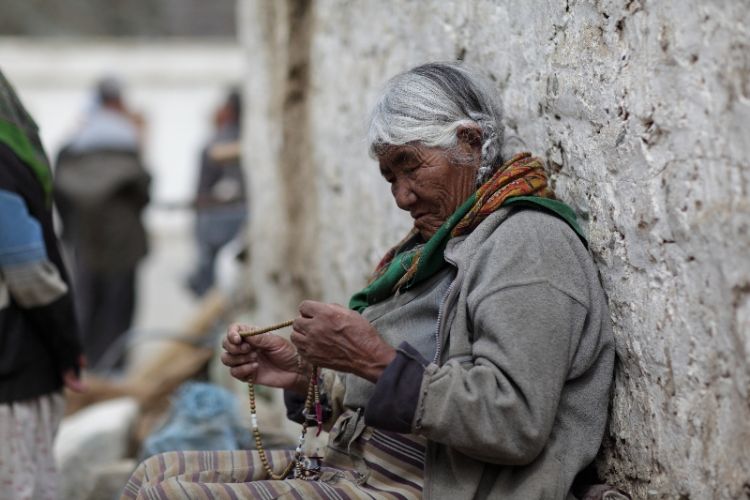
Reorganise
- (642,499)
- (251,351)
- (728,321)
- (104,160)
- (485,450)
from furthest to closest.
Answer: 1. (104,160)
2. (251,351)
3. (642,499)
4. (485,450)
5. (728,321)

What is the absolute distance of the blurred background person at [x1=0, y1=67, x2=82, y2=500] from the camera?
10.6 ft

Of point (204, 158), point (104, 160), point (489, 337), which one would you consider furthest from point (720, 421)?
point (204, 158)

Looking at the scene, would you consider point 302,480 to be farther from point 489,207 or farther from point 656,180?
point 656,180

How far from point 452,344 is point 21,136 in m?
1.69

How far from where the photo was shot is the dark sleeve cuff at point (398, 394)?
85.1 inches

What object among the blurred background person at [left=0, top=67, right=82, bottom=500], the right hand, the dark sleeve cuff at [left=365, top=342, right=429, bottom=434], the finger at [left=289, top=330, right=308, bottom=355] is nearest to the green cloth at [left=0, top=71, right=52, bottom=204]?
the blurred background person at [left=0, top=67, right=82, bottom=500]

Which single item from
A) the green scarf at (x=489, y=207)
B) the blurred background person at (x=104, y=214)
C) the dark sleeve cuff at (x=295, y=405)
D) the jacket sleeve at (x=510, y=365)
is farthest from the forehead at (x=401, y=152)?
the blurred background person at (x=104, y=214)

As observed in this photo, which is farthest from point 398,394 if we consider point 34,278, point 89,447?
point 89,447

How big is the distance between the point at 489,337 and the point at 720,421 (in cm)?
47

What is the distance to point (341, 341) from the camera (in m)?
2.28

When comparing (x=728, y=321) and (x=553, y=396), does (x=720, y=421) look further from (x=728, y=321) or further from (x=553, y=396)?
(x=553, y=396)

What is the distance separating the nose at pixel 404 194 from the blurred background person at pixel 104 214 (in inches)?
201

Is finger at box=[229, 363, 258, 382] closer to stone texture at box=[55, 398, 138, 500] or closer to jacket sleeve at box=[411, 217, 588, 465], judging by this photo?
jacket sleeve at box=[411, 217, 588, 465]

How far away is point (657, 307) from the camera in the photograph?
86.1 inches
